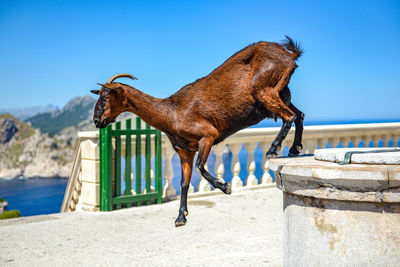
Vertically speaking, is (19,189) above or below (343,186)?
below

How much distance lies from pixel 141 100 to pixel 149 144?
5421 millimetres

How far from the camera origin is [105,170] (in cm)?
723

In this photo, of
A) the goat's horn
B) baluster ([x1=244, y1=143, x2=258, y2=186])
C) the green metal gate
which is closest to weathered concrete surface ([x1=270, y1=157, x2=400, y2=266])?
the goat's horn

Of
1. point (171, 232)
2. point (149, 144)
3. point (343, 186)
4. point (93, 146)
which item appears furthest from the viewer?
→ point (149, 144)

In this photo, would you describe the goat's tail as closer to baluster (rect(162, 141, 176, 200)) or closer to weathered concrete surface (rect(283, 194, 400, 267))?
weathered concrete surface (rect(283, 194, 400, 267))

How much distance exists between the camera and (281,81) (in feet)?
7.96

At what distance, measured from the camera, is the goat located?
2.35 metres

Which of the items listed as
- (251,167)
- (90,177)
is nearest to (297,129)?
(90,177)

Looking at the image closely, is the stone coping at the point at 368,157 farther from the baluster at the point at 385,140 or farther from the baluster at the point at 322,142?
the baluster at the point at 385,140

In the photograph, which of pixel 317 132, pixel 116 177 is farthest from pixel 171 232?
pixel 317 132

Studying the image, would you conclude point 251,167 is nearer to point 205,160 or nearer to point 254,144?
point 254,144

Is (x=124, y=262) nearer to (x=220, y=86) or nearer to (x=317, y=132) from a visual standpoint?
(x=220, y=86)

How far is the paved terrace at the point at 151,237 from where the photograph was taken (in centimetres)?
484

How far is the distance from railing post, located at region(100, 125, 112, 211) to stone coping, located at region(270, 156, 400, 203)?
16.8ft
